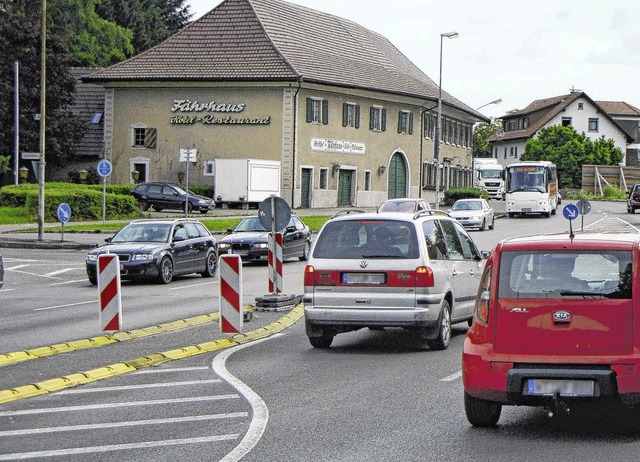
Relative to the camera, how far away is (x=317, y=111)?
228 ft

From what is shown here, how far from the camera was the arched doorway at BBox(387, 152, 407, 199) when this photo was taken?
77.3m

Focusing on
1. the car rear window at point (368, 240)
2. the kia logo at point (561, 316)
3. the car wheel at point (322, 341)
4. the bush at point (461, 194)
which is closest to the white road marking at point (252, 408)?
the car wheel at point (322, 341)

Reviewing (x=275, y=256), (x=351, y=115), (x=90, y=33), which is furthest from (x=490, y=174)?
(x=275, y=256)

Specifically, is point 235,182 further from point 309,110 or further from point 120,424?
point 120,424

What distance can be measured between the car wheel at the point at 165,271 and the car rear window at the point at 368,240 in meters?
12.7

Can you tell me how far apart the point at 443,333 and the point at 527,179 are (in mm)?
54410

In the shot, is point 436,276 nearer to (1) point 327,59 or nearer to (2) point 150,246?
(2) point 150,246

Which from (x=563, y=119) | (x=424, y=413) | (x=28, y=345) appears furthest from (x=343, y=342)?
(x=563, y=119)

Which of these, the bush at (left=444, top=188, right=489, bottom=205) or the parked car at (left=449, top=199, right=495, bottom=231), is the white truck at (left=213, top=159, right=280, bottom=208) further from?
the bush at (left=444, top=188, right=489, bottom=205)

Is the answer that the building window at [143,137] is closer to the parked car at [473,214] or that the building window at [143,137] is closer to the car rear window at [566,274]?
the parked car at [473,214]

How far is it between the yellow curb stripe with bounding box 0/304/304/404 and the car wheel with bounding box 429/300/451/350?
2.64m

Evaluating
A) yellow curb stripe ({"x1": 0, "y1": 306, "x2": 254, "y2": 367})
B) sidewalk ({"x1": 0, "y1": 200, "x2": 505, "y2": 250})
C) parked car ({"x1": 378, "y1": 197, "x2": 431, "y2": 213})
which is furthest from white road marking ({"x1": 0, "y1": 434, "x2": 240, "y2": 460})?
parked car ({"x1": 378, "y1": 197, "x2": 431, "y2": 213})

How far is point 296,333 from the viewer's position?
17.6 m

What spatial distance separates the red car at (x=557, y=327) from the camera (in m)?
9.11
